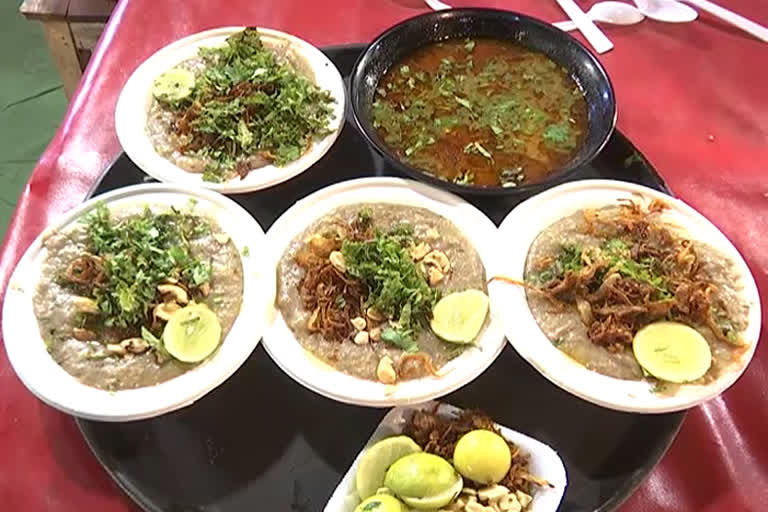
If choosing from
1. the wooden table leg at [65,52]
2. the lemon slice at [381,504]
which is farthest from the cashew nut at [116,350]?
the wooden table leg at [65,52]

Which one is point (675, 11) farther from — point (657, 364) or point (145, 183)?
point (145, 183)

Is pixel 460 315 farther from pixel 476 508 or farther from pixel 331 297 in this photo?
pixel 476 508

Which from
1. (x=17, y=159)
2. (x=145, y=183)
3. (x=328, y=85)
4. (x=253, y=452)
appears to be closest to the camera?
(x=253, y=452)

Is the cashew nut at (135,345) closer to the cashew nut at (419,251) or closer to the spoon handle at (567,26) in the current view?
the cashew nut at (419,251)

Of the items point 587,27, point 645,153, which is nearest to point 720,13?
point 587,27

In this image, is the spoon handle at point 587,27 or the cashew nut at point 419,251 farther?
the spoon handle at point 587,27

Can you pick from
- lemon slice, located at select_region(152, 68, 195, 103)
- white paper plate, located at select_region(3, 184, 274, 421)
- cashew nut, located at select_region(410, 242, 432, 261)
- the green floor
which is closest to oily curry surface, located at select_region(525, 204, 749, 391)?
cashew nut, located at select_region(410, 242, 432, 261)

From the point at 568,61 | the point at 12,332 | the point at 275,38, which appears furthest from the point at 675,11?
the point at 12,332
